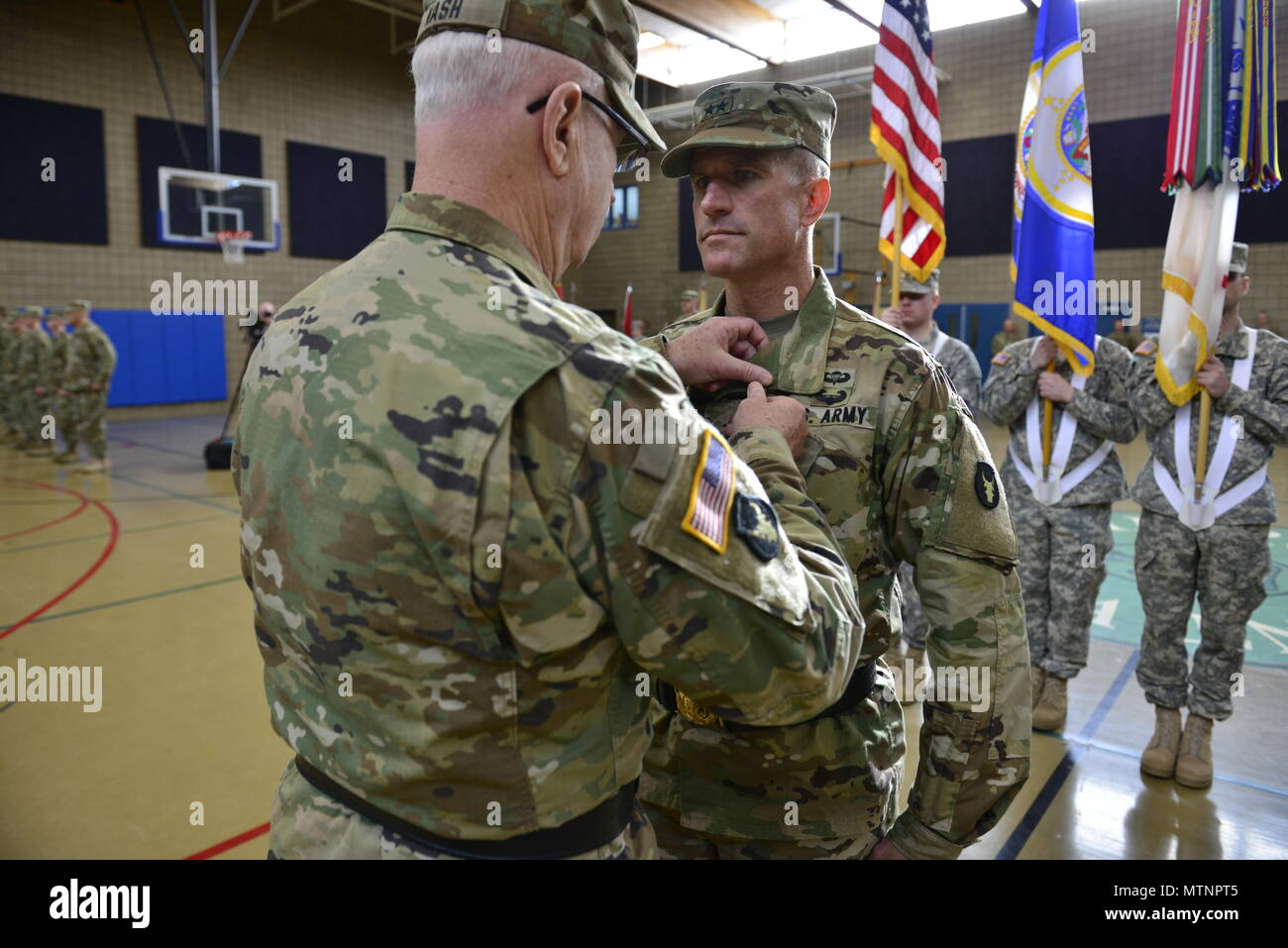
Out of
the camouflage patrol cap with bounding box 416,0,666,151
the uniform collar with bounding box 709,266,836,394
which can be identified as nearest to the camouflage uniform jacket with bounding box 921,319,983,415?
the uniform collar with bounding box 709,266,836,394

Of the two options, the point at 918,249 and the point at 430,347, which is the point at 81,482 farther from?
the point at 430,347

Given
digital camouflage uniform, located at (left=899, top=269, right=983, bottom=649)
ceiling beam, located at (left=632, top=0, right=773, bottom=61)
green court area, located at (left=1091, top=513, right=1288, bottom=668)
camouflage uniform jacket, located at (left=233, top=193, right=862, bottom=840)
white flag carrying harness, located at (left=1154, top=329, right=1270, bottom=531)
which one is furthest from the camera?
ceiling beam, located at (left=632, top=0, right=773, bottom=61)

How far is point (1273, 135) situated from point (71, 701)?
19.1ft

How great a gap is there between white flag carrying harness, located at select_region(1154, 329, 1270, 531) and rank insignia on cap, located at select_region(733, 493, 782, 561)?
10.6 ft

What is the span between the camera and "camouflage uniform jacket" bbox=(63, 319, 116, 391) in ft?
31.5

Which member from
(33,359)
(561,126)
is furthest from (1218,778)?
(33,359)

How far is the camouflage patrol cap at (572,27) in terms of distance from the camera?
40.6 inches

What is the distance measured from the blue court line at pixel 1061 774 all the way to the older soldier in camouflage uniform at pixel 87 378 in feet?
33.8

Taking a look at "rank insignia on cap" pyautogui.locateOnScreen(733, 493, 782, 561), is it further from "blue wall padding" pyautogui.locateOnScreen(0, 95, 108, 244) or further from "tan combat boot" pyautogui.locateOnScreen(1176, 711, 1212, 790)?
"blue wall padding" pyautogui.locateOnScreen(0, 95, 108, 244)

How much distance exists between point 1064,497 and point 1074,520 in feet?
0.38

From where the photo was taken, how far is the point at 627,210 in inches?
792

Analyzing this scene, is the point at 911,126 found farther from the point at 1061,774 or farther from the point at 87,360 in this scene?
the point at 87,360

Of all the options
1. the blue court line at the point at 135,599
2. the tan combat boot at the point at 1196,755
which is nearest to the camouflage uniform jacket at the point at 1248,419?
the tan combat boot at the point at 1196,755

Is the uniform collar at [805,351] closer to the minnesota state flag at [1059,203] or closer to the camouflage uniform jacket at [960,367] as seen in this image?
the minnesota state flag at [1059,203]
